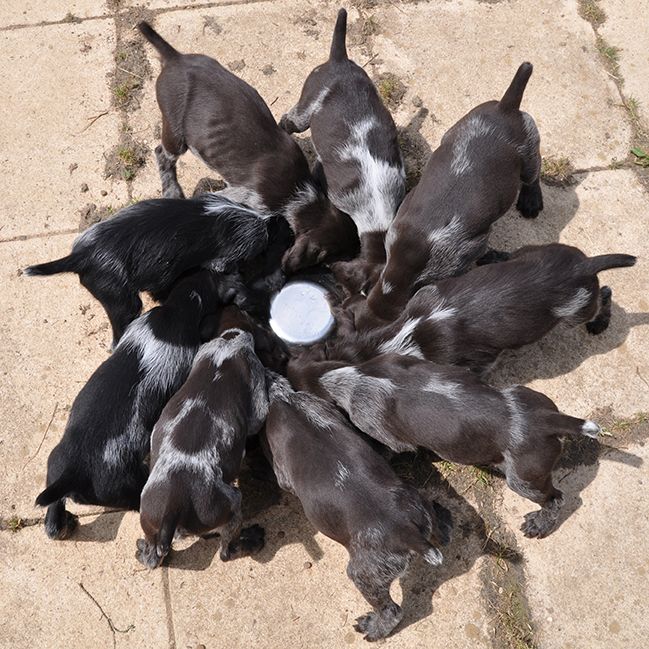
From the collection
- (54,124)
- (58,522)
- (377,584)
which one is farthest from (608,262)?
(54,124)

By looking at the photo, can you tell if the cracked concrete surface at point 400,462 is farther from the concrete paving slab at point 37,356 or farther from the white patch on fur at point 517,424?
the white patch on fur at point 517,424

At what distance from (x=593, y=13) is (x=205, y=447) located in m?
5.05

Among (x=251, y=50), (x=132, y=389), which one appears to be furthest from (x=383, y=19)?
(x=132, y=389)

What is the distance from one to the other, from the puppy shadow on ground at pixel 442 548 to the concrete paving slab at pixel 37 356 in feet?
6.82

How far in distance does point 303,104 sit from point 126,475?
2928 millimetres

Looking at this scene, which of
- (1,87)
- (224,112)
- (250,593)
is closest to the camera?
(250,593)

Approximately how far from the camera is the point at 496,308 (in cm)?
410

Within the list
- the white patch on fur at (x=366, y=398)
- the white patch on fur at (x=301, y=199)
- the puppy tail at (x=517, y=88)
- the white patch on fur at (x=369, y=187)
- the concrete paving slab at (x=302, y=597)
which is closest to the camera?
the white patch on fur at (x=366, y=398)

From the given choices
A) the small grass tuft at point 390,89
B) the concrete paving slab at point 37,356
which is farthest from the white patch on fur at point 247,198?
the small grass tuft at point 390,89

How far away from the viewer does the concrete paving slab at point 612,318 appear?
464 cm

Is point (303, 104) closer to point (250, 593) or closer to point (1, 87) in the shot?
point (1, 87)

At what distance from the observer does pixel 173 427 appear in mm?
3811

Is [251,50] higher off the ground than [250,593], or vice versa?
[251,50]

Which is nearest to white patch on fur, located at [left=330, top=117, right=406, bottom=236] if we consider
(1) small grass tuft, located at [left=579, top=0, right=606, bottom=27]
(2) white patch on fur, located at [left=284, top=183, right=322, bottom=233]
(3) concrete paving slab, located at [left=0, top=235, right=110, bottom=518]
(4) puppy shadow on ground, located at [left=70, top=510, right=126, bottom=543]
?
(2) white patch on fur, located at [left=284, top=183, right=322, bottom=233]
